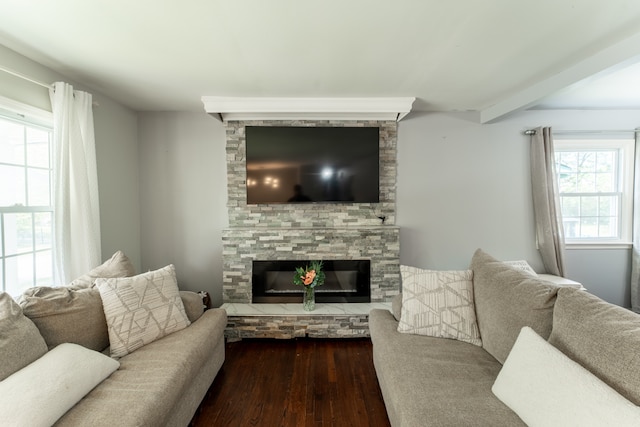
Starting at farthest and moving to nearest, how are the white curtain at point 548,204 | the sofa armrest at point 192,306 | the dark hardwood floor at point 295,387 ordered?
1. the white curtain at point 548,204
2. the sofa armrest at point 192,306
3. the dark hardwood floor at point 295,387

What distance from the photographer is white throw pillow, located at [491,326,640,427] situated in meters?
0.88

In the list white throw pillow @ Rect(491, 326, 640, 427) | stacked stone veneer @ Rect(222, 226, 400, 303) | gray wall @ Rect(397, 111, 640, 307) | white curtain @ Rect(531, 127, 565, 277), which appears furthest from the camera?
gray wall @ Rect(397, 111, 640, 307)

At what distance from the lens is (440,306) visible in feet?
6.22

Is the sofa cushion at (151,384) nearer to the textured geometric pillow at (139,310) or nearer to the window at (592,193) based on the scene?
the textured geometric pillow at (139,310)

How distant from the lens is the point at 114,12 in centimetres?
154

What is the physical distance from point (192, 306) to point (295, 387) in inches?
37.9

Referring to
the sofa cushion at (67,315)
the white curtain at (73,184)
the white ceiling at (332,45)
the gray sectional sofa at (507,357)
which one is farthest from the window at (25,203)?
the gray sectional sofa at (507,357)

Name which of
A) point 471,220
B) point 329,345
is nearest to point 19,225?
point 329,345

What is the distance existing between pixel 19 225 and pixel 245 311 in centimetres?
186

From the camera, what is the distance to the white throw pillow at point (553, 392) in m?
0.88

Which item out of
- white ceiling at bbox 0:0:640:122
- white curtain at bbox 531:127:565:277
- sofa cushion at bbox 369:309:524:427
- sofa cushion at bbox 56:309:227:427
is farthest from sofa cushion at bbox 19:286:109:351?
white curtain at bbox 531:127:565:277

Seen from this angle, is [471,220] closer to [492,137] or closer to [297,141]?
[492,137]

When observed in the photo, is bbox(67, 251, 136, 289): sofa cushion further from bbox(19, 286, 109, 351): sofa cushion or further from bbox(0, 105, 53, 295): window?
bbox(0, 105, 53, 295): window

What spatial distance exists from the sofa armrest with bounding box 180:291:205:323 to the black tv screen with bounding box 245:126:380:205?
4.29 feet
